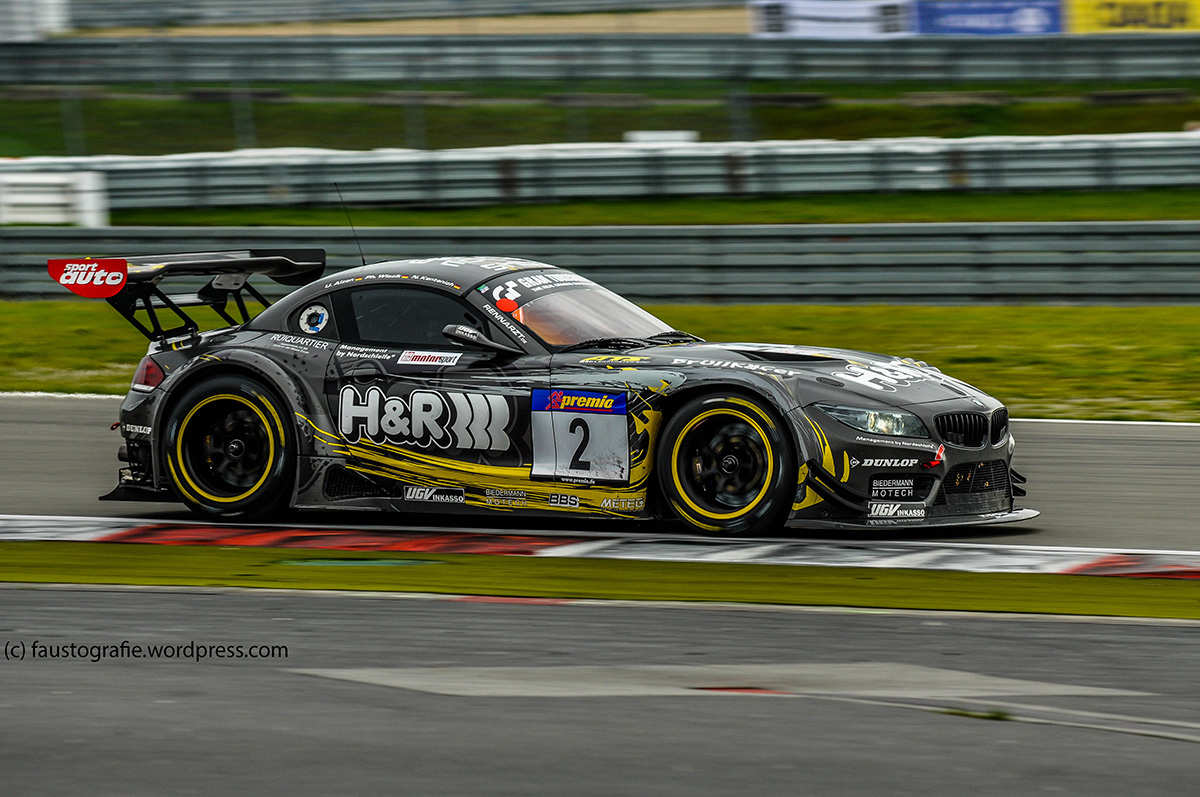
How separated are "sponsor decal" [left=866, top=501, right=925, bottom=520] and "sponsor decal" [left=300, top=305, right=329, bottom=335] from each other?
2991mm

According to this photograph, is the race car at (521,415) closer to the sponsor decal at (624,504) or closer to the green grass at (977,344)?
the sponsor decal at (624,504)

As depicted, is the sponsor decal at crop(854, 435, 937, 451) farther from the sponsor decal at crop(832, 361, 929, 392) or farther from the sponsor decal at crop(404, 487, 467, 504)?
the sponsor decal at crop(404, 487, 467, 504)

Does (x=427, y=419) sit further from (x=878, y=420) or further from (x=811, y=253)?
(x=811, y=253)

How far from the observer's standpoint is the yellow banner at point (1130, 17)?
25.2 m

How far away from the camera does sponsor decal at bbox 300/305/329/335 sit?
841 cm

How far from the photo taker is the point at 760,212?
67.8ft

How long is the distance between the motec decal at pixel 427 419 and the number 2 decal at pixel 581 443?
0.34 metres

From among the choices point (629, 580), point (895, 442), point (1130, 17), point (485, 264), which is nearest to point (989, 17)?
point (1130, 17)

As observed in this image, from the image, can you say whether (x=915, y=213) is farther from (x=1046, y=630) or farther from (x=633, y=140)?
(x=1046, y=630)

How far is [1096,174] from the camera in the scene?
2044cm

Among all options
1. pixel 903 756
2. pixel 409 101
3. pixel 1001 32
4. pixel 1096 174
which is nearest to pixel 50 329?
pixel 409 101

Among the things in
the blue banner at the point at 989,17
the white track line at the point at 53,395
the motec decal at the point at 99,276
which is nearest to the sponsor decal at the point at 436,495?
the motec decal at the point at 99,276

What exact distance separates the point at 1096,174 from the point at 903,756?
57.5 feet

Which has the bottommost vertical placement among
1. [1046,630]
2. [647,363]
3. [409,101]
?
[1046,630]
